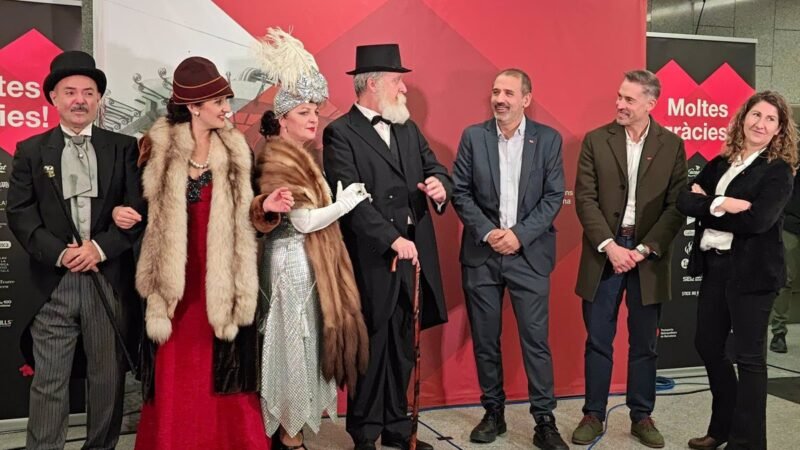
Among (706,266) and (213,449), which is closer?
(213,449)

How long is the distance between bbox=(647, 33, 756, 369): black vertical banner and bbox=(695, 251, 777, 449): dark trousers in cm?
151

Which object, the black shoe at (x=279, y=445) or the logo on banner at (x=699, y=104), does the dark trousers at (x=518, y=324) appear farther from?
the logo on banner at (x=699, y=104)

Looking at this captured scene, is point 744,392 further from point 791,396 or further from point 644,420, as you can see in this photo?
point 791,396

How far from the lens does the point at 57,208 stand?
3.04 metres

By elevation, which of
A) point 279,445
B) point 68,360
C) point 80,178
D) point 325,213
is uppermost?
point 80,178

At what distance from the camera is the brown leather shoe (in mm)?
3660

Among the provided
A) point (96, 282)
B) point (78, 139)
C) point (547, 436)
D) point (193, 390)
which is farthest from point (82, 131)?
point (547, 436)

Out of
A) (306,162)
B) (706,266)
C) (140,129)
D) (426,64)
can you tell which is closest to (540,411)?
(706,266)

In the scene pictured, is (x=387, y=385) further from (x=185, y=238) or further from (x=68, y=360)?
(x=68, y=360)

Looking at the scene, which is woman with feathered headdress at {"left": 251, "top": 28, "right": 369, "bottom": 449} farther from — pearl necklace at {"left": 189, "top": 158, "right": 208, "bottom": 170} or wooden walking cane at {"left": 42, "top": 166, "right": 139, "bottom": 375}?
wooden walking cane at {"left": 42, "top": 166, "right": 139, "bottom": 375}

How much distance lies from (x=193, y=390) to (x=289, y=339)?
1.45 ft

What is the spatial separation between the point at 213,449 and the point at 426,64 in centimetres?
238

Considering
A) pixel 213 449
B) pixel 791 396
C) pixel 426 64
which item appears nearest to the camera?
pixel 213 449

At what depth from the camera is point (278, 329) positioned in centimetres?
316
